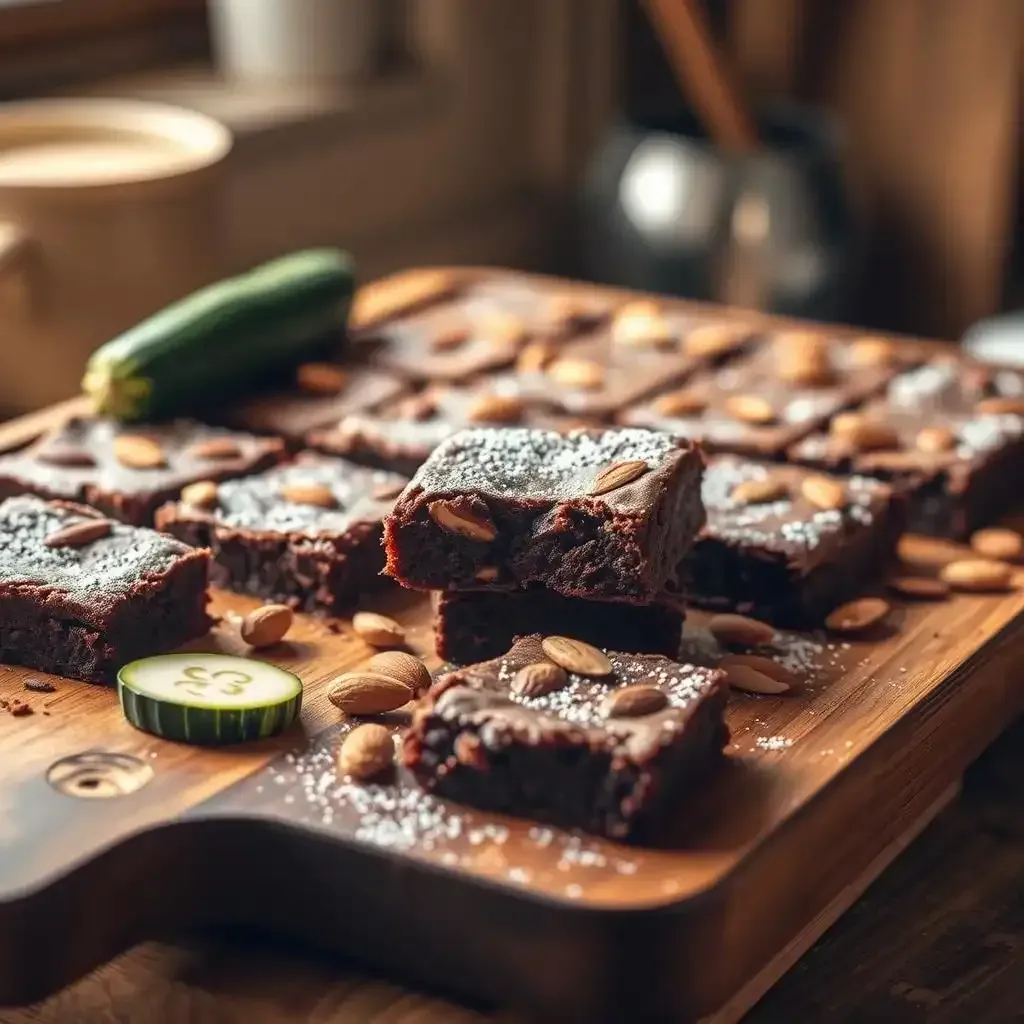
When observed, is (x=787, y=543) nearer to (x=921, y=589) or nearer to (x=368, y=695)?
(x=921, y=589)

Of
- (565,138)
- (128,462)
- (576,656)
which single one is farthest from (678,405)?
(565,138)

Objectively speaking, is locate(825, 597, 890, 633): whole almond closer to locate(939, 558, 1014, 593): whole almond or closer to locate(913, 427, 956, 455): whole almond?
locate(939, 558, 1014, 593): whole almond

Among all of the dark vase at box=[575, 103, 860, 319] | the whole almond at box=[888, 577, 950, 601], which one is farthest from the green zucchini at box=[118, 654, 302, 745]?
the dark vase at box=[575, 103, 860, 319]

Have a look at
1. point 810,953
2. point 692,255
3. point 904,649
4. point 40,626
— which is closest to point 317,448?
point 40,626

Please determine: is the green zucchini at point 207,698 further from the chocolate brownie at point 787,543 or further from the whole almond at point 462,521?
the chocolate brownie at point 787,543

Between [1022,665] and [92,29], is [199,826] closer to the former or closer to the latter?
[1022,665]

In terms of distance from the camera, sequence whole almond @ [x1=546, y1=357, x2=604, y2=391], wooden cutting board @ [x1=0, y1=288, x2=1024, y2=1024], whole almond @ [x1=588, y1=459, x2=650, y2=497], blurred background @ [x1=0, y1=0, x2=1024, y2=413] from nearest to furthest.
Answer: wooden cutting board @ [x1=0, y1=288, x2=1024, y2=1024], whole almond @ [x1=588, y1=459, x2=650, y2=497], whole almond @ [x1=546, y1=357, x2=604, y2=391], blurred background @ [x1=0, y1=0, x2=1024, y2=413]
